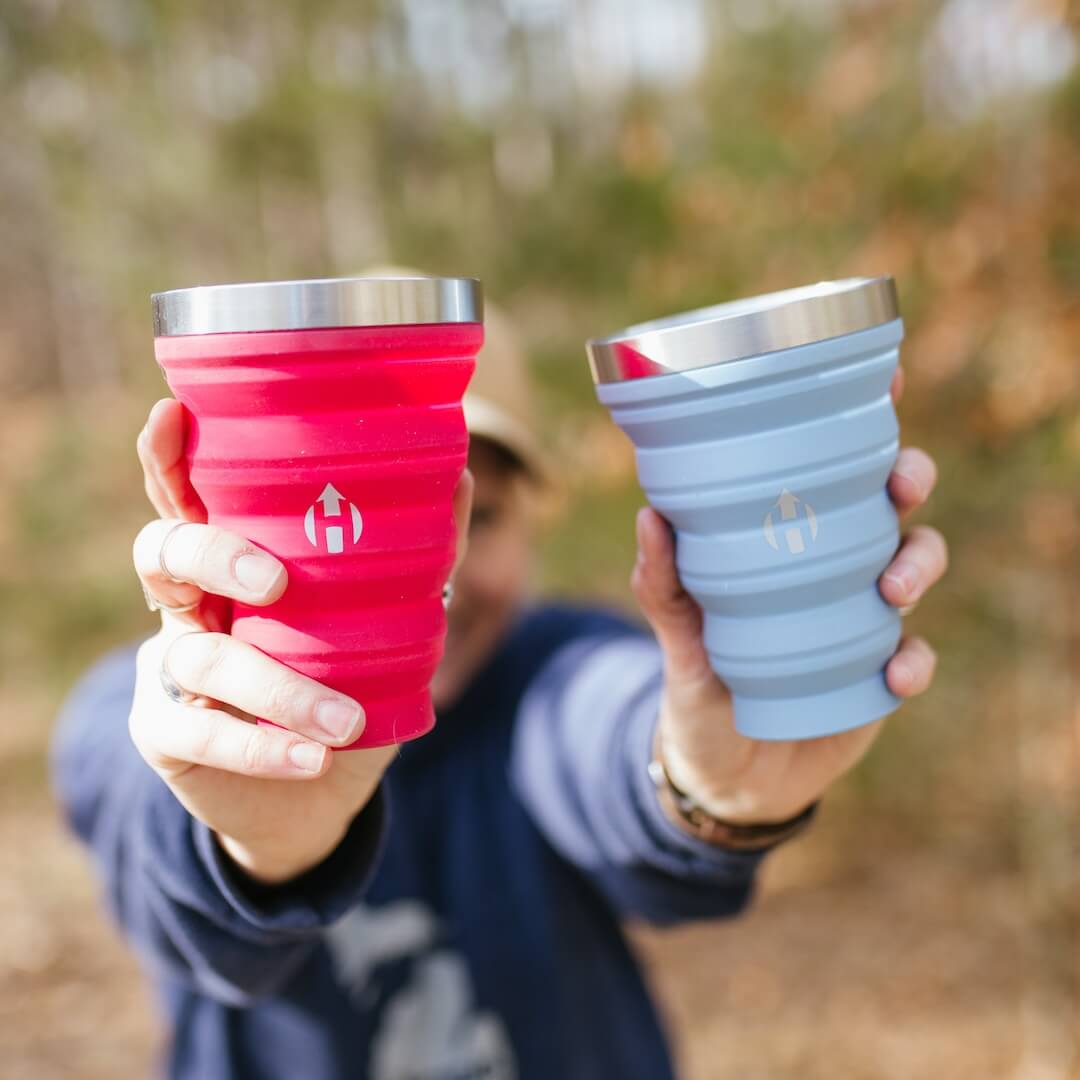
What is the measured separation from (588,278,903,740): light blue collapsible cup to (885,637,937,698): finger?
0.04ft

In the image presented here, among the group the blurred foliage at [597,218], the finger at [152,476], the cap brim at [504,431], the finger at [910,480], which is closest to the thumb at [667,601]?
the finger at [910,480]

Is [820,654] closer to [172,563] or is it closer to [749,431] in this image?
[749,431]

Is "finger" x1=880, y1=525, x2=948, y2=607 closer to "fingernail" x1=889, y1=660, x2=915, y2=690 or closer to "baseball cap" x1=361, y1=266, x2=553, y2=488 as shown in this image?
"fingernail" x1=889, y1=660, x2=915, y2=690

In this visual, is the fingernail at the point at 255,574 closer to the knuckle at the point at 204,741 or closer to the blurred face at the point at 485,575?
the knuckle at the point at 204,741

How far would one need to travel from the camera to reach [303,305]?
2.58ft

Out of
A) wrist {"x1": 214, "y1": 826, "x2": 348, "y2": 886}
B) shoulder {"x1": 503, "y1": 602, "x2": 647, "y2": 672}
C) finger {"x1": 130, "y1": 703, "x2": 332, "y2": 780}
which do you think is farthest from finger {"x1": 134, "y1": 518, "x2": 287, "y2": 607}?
shoulder {"x1": 503, "y1": 602, "x2": 647, "y2": 672}

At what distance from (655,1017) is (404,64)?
3.32 m

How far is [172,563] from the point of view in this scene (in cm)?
85

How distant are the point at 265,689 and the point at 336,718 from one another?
0.06 m

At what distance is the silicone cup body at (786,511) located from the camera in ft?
3.00

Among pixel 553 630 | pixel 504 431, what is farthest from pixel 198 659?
pixel 553 630

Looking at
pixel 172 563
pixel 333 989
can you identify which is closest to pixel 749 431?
pixel 172 563

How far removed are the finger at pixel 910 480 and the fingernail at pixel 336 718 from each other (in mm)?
560

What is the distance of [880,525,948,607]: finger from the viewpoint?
0.99m
